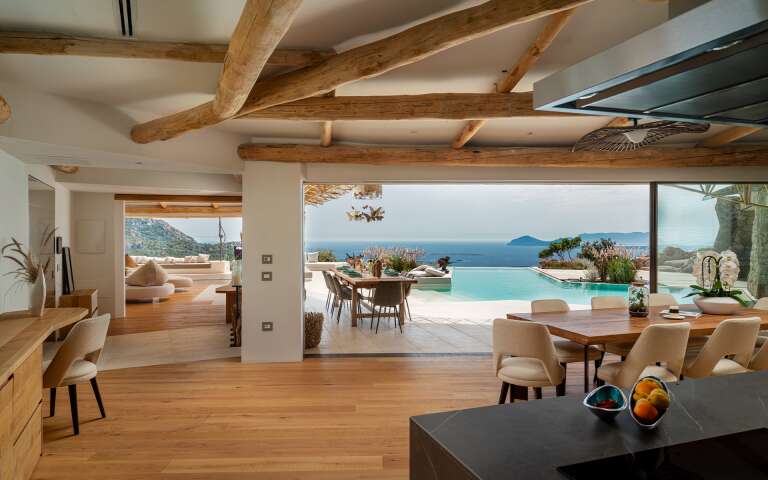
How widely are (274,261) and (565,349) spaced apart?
10.5 feet

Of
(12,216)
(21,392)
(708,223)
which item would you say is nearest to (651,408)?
(21,392)

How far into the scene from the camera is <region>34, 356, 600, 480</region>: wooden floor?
3100 millimetres

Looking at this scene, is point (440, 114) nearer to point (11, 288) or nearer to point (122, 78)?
point (122, 78)

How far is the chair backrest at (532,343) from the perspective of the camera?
3309mm

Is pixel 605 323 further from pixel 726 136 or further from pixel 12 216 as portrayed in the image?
pixel 12 216

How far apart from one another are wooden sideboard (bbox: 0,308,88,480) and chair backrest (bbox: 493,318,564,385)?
279 centimetres

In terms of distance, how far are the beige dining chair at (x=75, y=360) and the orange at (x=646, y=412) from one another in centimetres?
339

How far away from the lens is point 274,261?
5691 mm

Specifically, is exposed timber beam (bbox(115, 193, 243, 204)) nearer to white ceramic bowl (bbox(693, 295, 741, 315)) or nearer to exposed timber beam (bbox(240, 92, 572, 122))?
A: exposed timber beam (bbox(240, 92, 572, 122))

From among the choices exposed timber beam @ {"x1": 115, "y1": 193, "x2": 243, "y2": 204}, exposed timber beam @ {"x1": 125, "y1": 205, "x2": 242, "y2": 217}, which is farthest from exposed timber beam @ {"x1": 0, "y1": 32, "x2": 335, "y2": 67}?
exposed timber beam @ {"x1": 125, "y1": 205, "x2": 242, "y2": 217}

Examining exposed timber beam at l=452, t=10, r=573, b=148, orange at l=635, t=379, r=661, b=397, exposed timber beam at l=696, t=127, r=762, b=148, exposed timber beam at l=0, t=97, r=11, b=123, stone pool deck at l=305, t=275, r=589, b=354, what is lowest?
stone pool deck at l=305, t=275, r=589, b=354

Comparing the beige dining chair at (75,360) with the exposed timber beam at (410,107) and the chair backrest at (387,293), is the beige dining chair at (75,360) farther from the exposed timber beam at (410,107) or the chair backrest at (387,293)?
the chair backrest at (387,293)

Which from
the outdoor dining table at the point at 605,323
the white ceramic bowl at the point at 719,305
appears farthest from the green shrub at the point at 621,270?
the white ceramic bowl at the point at 719,305

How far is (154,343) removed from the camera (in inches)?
257
